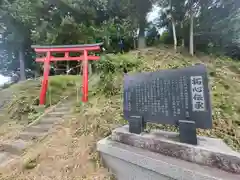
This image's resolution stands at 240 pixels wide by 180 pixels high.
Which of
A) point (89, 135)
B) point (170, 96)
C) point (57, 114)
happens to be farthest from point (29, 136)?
point (170, 96)

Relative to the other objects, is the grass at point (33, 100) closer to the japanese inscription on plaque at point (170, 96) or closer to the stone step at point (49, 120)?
the stone step at point (49, 120)

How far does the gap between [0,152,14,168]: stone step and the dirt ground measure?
0.25 meters

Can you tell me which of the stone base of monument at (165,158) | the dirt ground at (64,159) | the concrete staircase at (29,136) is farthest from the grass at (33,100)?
the stone base of monument at (165,158)

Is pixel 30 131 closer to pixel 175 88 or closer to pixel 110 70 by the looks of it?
pixel 110 70

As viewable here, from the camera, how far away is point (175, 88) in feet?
7.43

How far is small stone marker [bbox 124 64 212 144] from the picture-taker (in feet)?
6.64

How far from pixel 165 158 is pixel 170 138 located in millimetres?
337

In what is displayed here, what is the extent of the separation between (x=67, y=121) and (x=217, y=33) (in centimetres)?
1154

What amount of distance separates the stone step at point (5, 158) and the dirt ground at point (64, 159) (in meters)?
0.25

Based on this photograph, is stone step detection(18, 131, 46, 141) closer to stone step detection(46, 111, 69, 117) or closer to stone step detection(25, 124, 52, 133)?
stone step detection(25, 124, 52, 133)

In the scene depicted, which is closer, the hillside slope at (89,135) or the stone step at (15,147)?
the hillside slope at (89,135)

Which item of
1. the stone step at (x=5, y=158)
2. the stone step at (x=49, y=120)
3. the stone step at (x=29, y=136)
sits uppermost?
the stone step at (x=49, y=120)

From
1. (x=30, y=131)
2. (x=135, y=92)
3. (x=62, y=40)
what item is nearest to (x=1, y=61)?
(x=62, y=40)

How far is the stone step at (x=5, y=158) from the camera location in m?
3.39
